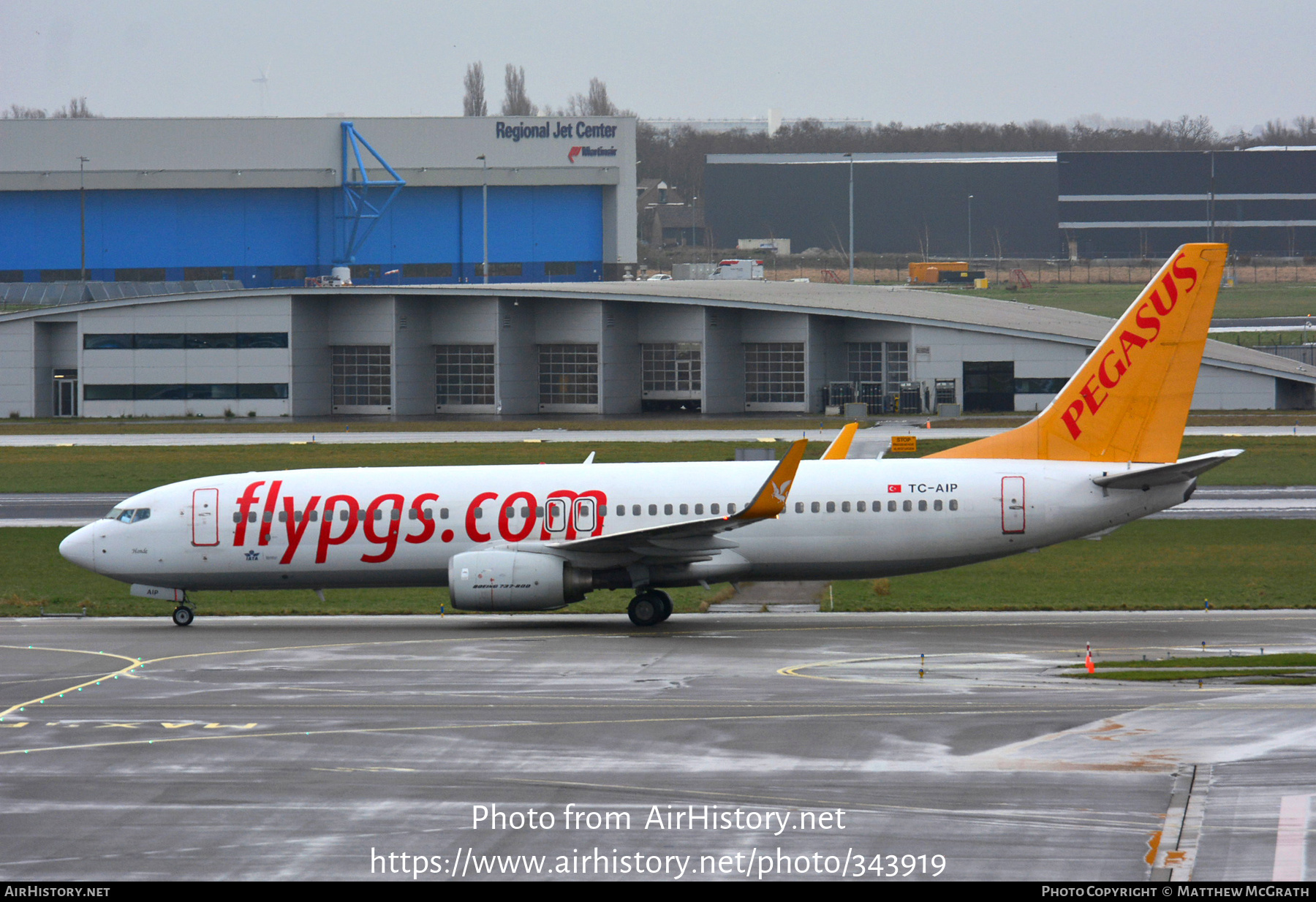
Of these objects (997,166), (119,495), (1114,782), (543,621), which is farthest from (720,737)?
(997,166)

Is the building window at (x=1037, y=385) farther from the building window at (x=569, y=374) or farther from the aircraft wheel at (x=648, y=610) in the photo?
the aircraft wheel at (x=648, y=610)

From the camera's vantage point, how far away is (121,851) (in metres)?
16.1

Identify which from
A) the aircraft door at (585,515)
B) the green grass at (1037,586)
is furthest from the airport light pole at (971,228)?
the aircraft door at (585,515)

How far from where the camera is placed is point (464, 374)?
300 feet

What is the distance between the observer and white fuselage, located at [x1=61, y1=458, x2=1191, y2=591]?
104ft

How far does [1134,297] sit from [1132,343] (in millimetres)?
116971

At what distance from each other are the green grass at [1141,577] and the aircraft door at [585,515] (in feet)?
22.1

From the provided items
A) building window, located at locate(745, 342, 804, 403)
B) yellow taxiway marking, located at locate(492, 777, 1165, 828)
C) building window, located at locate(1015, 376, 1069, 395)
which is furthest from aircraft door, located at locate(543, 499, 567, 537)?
building window, located at locate(745, 342, 804, 403)

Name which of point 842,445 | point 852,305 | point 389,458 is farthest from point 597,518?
point 852,305

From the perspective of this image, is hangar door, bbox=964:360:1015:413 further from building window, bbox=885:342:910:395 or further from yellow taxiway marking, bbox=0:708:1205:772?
yellow taxiway marking, bbox=0:708:1205:772

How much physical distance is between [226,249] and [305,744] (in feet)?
368

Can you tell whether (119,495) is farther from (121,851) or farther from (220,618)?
(121,851)

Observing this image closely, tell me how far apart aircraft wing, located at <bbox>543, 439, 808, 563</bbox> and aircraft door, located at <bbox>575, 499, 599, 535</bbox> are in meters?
0.24

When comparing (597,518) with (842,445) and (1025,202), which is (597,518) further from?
(1025,202)
